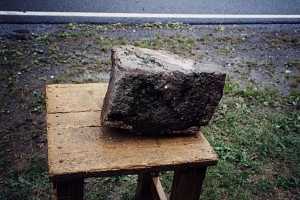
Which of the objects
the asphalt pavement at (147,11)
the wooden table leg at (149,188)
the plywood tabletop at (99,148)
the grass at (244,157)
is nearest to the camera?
the plywood tabletop at (99,148)

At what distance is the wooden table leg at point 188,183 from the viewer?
2111 millimetres

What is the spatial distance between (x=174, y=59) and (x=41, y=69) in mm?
2553

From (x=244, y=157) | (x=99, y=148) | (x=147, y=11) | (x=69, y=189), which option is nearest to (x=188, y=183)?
(x=99, y=148)

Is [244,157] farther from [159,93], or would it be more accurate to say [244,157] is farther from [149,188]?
[159,93]

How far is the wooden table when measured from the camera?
1862mm

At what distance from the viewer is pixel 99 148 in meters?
1.96

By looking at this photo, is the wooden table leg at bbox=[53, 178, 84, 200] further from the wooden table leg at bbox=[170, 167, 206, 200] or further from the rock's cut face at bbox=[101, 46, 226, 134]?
the wooden table leg at bbox=[170, 167, 206, 200]

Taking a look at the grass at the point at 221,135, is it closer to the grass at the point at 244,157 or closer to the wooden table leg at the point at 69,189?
the grass at the point at 244,157

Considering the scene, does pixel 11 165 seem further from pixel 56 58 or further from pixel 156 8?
pixel 156 8

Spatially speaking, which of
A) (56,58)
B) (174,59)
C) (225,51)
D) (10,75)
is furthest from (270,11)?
(174,59)

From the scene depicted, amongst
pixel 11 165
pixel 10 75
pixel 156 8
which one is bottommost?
pixel 11 165

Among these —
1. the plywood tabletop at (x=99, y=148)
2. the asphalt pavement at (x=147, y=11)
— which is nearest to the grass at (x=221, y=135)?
the asphalt pavement at (x=147, y=11)

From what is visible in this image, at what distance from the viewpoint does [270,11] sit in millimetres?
6809

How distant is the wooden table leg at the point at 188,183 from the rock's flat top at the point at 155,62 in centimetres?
54
